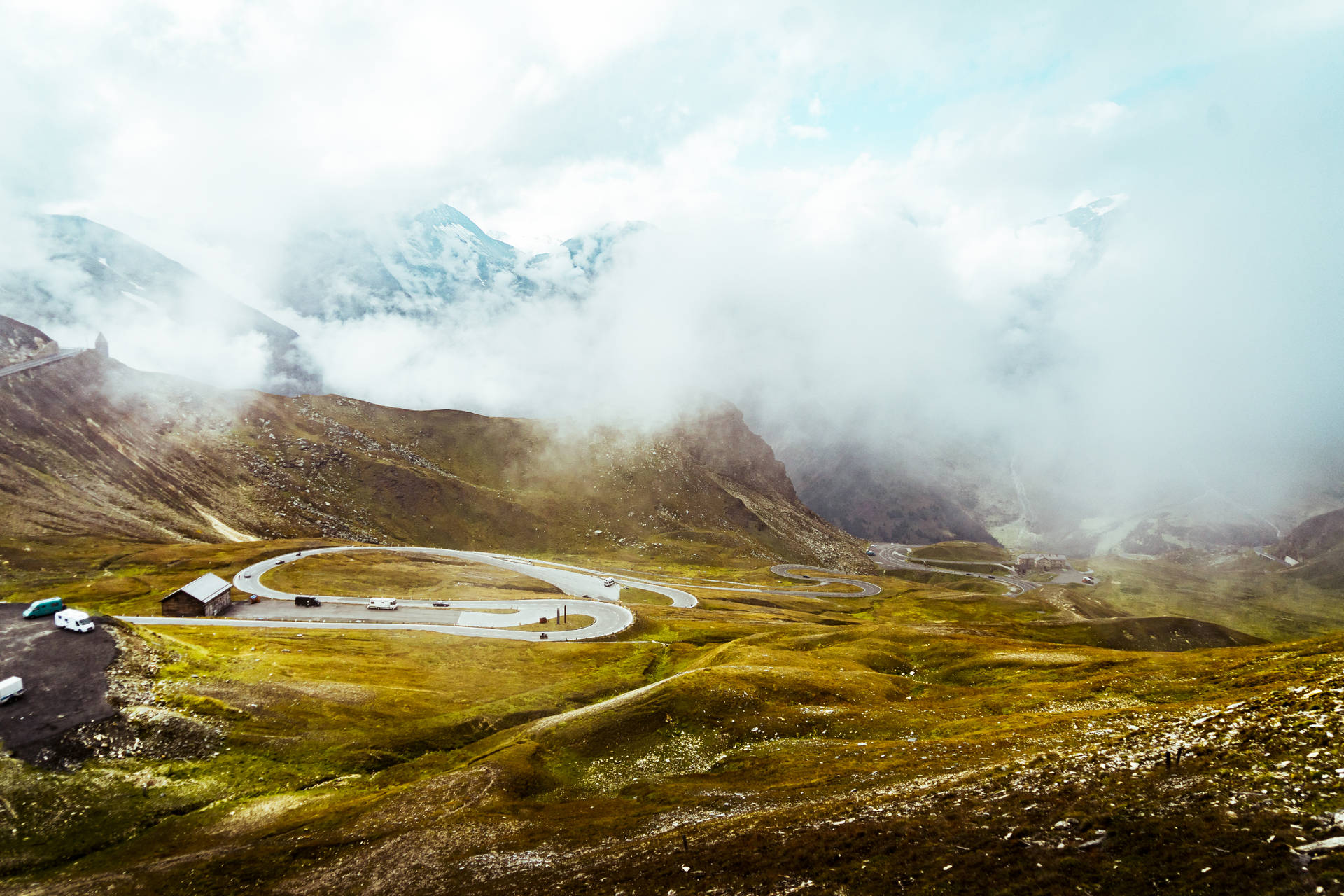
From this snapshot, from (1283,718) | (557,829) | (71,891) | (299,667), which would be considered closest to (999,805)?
(1283,718)

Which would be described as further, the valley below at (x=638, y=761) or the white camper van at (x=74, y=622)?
the white camper van at (x=74, y=622)

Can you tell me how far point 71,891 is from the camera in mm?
38344

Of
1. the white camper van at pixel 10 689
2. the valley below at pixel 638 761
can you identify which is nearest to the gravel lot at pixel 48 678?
the valley below at pixel 638 761

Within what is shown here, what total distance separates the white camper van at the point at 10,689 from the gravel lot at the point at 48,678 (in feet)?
1.64

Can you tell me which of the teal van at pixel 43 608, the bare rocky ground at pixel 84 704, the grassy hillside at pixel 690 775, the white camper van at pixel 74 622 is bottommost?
the grassy hillside at pixel 690 775

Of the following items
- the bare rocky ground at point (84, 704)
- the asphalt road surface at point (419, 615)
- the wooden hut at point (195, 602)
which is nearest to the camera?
the bare rocky ground at point (84, 704)

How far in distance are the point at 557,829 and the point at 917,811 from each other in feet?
81.1

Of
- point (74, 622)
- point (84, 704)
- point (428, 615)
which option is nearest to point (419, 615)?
point (428, 615)

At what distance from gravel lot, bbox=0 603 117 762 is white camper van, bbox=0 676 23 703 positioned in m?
0.50

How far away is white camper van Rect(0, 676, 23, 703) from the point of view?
52.7 meters

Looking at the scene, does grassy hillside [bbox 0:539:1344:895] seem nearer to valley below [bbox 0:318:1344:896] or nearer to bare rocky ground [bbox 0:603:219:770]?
valley below [bbox 0:318:1344:896]

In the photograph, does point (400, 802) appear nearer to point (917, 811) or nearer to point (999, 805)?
point (917, 811)

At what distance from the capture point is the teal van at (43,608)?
70312 millimetres

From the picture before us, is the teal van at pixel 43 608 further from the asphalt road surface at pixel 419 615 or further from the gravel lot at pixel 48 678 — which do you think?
the asphalt road surface at pixel 419 615
